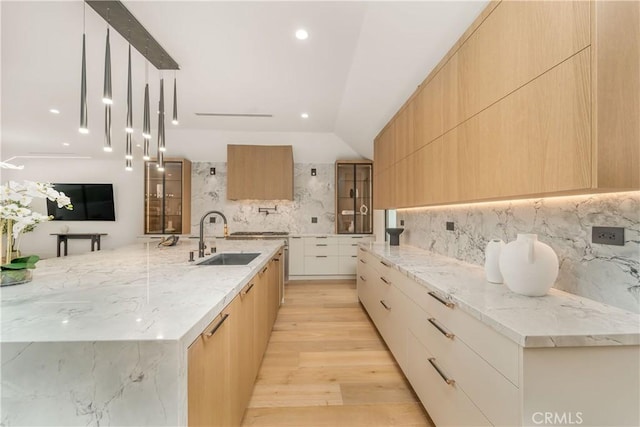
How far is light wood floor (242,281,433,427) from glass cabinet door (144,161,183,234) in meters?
3.33

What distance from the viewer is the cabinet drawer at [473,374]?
92cm

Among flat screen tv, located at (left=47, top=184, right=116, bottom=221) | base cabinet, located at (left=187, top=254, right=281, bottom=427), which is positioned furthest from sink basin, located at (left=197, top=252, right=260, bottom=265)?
flat screen tv, located at (left=47, top=184, right=116, bottom=221)

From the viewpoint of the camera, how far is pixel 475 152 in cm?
160

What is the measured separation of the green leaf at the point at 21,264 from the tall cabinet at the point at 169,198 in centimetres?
392

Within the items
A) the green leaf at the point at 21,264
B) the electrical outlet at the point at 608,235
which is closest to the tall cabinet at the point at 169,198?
the green leaf at the point at 21,264

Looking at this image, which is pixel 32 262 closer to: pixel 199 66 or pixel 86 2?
pixel 86 2

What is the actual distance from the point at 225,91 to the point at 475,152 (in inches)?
117

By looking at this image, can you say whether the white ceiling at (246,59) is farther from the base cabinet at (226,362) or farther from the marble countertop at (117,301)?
the base cabinet at (226,362)

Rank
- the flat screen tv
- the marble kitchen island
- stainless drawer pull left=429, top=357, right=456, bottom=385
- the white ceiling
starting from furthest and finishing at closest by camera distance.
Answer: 1. the flat screen tv
2. the white ceiling
3. stainless drawer pull left=429, top=357, right=456, bottom=385
4. the marble kitchen island

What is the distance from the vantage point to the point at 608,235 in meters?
1.14

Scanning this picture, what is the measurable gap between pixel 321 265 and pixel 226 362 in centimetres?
398

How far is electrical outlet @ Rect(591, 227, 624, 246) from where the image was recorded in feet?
3.59

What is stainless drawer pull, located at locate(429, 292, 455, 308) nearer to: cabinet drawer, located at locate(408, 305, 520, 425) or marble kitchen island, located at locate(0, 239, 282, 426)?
cabinet drawer, located at locate(408, 305, 520, 425)

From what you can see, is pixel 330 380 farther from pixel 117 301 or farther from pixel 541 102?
pixel 541 102
